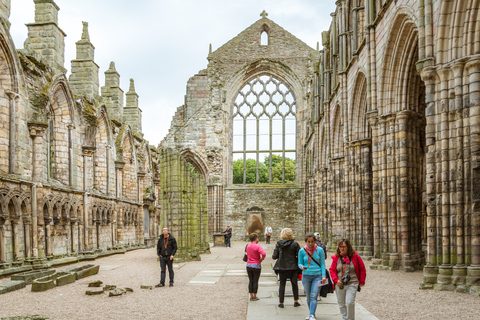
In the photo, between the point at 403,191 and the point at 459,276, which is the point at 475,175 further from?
the point at 403,191

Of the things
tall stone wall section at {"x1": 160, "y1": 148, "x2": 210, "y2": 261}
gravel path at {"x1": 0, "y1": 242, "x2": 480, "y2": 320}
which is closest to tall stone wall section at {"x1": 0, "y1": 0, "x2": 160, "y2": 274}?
tall stone wall section at {"x1": 160, "y1": 148, "x2": 210, "y2": 261}

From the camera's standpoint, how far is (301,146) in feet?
117

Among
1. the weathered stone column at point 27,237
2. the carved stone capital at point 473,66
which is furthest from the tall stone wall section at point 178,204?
the carved stone capital at point 473,66

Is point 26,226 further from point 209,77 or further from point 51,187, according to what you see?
point 209,77

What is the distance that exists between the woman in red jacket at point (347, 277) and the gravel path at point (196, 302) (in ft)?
3.86

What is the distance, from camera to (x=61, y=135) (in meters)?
18.2

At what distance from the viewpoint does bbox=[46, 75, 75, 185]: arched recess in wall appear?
17.8 m

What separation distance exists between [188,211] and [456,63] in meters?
11.2

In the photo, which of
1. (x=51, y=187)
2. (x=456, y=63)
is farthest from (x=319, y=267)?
(x=51, y=187)

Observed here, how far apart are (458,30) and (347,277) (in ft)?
19.1

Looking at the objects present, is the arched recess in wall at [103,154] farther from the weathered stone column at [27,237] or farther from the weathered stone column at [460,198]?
the weathered stone column at [460,198]

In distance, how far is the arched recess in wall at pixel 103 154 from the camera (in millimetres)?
22547

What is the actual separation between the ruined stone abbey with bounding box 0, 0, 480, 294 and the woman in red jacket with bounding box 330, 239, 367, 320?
3.64m

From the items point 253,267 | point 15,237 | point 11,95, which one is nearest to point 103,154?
point 11,95
